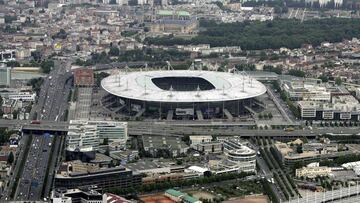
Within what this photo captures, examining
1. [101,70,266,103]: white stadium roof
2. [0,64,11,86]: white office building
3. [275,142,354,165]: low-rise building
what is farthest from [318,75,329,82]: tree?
[0,64,11,86]: white office building

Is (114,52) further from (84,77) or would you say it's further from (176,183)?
(176,183)

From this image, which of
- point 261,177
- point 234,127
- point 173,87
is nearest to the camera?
point 261,177

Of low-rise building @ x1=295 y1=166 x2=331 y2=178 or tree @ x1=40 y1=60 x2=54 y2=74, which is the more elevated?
tree @ x1=40 y1=60 x2=54 y2=74

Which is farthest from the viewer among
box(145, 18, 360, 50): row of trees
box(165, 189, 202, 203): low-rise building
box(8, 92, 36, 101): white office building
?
box(145, 18, 360, 50): row of trees

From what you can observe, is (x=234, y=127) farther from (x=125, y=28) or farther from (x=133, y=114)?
(x=125, y=28)

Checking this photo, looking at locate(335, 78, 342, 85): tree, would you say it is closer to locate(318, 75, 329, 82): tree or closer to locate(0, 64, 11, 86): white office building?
locate(318, 75, 329, 82): tree

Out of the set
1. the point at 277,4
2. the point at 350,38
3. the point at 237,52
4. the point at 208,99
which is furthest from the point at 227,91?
the point at 277,4

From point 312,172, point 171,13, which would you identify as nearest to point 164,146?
point 312,172
